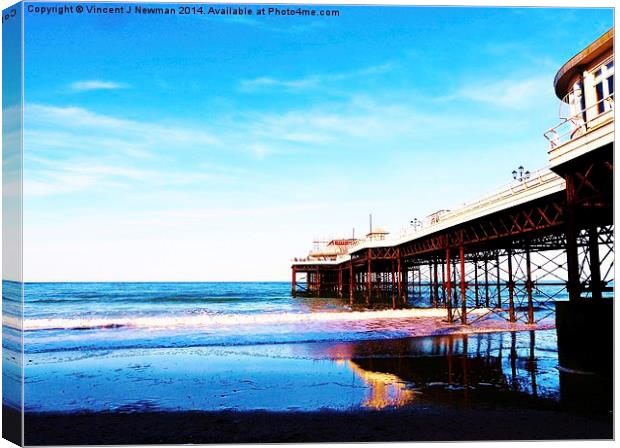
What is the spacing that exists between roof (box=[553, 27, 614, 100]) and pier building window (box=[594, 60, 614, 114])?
308mm

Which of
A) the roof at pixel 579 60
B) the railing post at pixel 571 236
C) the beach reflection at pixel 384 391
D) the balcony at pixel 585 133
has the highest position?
the roof at pixel 579 60

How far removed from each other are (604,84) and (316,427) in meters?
8.70

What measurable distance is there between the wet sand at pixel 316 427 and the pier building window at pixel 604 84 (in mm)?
5951

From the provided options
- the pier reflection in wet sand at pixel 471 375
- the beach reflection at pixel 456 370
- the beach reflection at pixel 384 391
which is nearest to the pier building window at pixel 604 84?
the pier reflection in wet sand at pixel 471 375

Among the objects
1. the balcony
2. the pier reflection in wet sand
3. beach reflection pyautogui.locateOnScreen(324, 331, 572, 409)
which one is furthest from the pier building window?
beach reflection pyautogui.locateOnScreen(324, 331, 572, 409)

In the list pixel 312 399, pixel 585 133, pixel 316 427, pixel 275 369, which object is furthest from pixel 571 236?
pixel 275 369

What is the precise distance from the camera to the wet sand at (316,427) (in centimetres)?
841

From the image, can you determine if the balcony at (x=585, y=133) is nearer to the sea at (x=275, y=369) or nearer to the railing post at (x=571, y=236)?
the railing post at (x=571, y=236)

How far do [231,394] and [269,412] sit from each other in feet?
5.17

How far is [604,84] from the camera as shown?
10562 mm

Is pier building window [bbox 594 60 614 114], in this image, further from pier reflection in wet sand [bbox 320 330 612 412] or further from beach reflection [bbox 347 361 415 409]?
beach reflection [bbox 347 361 415 409]

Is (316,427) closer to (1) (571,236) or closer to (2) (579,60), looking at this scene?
(1) (571,236)

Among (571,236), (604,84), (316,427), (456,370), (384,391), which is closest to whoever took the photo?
(316,427)

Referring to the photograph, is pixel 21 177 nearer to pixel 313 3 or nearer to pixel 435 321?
pixel 313 3
